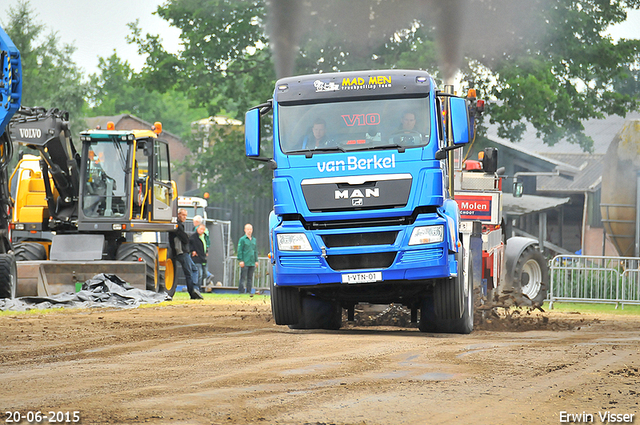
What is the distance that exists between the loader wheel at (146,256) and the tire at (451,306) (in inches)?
365

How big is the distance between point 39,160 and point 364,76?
12.1 metres

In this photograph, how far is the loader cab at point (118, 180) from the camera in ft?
67.3

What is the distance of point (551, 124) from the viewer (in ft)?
107

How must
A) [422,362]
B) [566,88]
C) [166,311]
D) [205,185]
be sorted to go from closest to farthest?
1. [422,362]
2. [166,311]
3. [566,88]
4. [205,185]

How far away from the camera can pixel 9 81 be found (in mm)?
11594

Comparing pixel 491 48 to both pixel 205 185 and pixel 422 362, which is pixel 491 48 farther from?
pixel 422 362

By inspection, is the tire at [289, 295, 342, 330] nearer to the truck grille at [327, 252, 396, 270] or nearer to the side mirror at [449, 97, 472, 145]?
the truck grille at [327, 252, 396, 270]

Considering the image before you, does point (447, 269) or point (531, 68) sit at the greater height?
point (531, 68)

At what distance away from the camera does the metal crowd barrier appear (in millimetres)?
21703

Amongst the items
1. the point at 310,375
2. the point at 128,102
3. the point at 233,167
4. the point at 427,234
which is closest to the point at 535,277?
the point at 427,234

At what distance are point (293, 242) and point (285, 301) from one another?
3.75ft

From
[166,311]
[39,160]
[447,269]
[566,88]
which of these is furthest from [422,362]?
[566,88]

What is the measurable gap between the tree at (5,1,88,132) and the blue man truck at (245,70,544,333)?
3951 cm

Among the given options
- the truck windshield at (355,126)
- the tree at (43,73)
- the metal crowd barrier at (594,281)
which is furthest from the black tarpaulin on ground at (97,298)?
the tree at (43,73)
